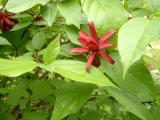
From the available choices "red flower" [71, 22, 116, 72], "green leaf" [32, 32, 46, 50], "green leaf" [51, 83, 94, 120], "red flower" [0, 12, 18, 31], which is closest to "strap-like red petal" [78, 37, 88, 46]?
"red flower" [71, 22, 116, 72]

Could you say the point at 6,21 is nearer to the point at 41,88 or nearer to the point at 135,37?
the point at 41,88

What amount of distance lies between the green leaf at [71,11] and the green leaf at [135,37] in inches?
7.8

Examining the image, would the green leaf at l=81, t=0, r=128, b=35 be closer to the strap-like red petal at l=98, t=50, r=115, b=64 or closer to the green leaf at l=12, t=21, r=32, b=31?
the strap-like red petal at l=98, t=50, r=115, b=64

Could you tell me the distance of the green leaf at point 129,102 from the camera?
931mm

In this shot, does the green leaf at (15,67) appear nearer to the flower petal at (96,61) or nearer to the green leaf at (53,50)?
the green leaf at (53,50)

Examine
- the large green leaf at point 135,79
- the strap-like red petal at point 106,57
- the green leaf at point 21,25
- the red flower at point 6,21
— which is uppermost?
the strap-like red petal at point 106,57

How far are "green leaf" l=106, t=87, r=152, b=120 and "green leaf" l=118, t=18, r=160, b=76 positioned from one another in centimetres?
19

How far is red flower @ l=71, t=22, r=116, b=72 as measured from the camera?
3.11ft

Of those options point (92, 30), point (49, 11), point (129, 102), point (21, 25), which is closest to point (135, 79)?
point (129, 102)

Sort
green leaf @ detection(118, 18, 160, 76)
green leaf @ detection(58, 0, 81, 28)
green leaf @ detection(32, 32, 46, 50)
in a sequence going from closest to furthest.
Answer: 1. green leaf @ detection(118, 18, 160, 76)
2. green leaf @ detection(58, 0, 81, 28)
3. green leaf @ detection(32, 32, 46, 50)

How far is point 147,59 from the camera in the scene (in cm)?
126

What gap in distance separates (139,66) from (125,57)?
257 mm

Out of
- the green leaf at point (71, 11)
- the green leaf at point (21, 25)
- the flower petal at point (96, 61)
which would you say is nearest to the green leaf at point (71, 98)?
the flower petal at point (96, 61)

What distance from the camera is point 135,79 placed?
99 centimetres
